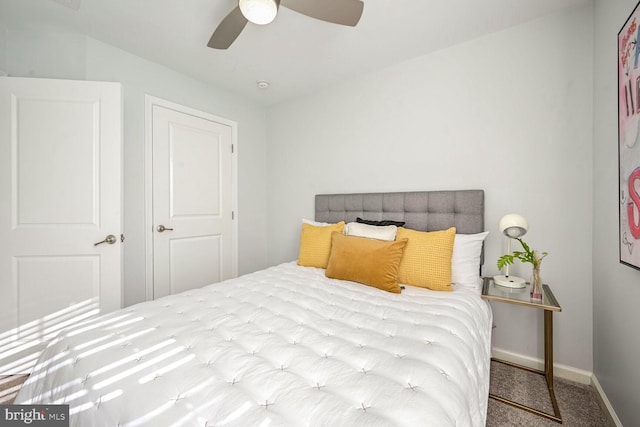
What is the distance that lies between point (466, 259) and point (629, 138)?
104 cm

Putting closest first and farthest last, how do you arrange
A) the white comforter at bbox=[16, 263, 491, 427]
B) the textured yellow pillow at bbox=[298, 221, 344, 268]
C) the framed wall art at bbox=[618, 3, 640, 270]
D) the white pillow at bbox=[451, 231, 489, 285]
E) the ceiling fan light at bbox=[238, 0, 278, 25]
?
1. the white comforter at bbox=[16, 263, 491, 427]
2. the framed wall art at bbox=[618, 3, 640, 270]
3. the ceiling fan light at bbox=[238, 0, 278, 25]
4. the white pillow at bbox=[451, 231, 489, 285]
5. the textured yellow pillow at bbox=[298, 221, 344, 268]

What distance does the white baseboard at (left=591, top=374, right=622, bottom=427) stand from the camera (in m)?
1.42

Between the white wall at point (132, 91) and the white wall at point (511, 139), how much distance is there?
1.46m

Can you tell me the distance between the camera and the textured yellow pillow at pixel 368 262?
1.80 metres

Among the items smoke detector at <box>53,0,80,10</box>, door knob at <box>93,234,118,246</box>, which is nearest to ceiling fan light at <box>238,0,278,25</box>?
smoke detector at <box>53,0,80,10</box>

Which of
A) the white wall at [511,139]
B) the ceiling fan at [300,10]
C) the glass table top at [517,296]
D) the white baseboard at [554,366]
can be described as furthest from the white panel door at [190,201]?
the white baseboard at [554,366]

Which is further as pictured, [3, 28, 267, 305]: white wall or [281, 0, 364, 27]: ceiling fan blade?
[3, 28, 267, 305]: white wall

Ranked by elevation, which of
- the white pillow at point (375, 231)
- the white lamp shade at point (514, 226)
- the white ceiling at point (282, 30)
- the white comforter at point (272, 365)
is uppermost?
the white ceiling at point (282, 30)

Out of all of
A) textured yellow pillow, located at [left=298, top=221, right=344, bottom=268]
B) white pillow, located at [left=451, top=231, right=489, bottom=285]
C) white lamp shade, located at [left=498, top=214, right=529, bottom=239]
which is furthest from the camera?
textured yellow pillow, located at [left=298, top=221, right=344, bottom=268]

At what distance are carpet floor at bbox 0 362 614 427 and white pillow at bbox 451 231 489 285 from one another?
0.72 meters

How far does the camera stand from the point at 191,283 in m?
2.88

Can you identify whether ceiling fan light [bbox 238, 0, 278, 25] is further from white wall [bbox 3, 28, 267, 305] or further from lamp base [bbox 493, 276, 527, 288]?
lamp base [bbox 493, 276, 527, 288]

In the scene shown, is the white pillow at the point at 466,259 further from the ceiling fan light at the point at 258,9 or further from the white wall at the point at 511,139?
the ceiling fan light at the point at 258,9

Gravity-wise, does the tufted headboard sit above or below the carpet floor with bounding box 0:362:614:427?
above
